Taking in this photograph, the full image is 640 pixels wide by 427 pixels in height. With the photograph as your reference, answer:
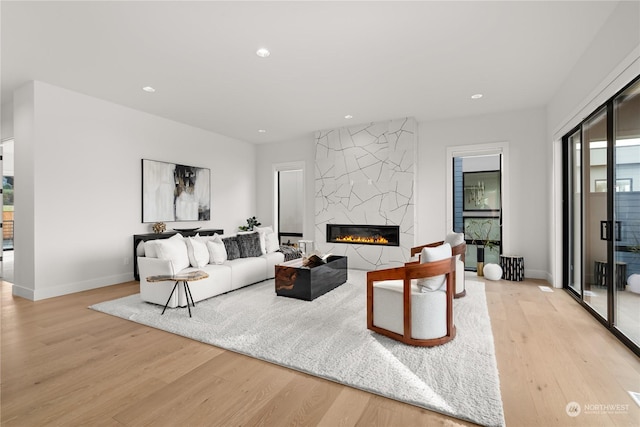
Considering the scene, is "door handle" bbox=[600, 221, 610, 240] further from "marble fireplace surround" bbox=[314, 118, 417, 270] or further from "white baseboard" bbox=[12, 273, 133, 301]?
"white baseboard" bbox=[12, 273, 133, 301]

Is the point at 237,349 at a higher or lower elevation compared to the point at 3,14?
lower

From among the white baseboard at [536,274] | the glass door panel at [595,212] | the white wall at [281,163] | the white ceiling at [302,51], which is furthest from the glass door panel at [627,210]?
the white wall at [281,163]

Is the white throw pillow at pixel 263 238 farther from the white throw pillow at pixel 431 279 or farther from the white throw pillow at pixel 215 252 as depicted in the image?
the white throw pillow at pixel 431 279

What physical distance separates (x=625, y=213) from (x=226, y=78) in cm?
464

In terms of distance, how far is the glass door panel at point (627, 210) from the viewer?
105 inches

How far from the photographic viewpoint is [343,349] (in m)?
2.67

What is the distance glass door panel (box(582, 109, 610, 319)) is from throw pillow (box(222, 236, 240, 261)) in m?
4.64

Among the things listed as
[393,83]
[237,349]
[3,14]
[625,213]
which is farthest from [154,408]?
[393,83]

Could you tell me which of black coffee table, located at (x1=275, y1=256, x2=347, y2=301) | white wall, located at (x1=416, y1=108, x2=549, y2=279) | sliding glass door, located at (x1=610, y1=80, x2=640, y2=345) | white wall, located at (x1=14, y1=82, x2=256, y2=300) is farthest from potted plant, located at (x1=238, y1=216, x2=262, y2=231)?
sliding glass door, located at (x1=610, y1=80, x2=640, y2=345)

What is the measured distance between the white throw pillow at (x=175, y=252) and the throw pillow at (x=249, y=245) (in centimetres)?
102

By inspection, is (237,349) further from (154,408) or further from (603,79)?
(603,79)

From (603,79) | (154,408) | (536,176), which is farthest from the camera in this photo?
(536,176)

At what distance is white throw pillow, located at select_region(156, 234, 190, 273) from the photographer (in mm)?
3883

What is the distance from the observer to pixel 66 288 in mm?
4574
